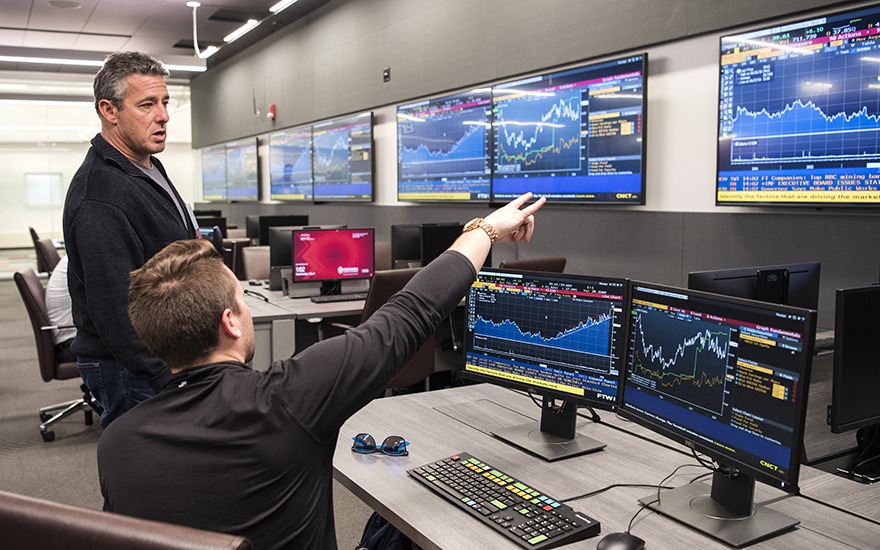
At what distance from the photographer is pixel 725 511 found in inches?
59.6

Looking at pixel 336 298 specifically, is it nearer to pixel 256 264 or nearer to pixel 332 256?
pixel 332 256

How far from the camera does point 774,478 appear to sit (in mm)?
1364

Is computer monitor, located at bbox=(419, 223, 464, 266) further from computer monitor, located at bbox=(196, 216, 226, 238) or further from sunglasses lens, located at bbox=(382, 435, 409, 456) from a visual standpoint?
computer monitor, located at bbox=(196, 216, 226, 238)

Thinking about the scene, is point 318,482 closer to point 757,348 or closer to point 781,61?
point 757,348

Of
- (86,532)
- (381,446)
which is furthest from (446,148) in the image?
(86,532)

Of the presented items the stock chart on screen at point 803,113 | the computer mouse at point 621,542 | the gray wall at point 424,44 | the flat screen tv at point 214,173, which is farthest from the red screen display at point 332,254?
the flat screen tv at point 214,173

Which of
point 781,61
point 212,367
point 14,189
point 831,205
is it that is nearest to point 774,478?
point 212,367

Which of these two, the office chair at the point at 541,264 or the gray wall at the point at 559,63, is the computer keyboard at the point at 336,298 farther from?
the gray wall at the point at 559,63

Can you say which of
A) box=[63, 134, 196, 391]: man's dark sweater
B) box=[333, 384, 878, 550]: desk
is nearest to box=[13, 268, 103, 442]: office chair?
box=[63, 134, 196, 391]: man's dark sweater

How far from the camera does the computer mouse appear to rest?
1.33 meters

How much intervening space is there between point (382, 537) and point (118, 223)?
1.11 meters

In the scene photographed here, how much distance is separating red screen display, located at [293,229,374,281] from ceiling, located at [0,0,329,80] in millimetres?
4165

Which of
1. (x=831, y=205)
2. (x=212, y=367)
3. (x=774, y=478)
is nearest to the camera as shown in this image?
(x=212, y=367)

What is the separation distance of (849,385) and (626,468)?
0.55m
